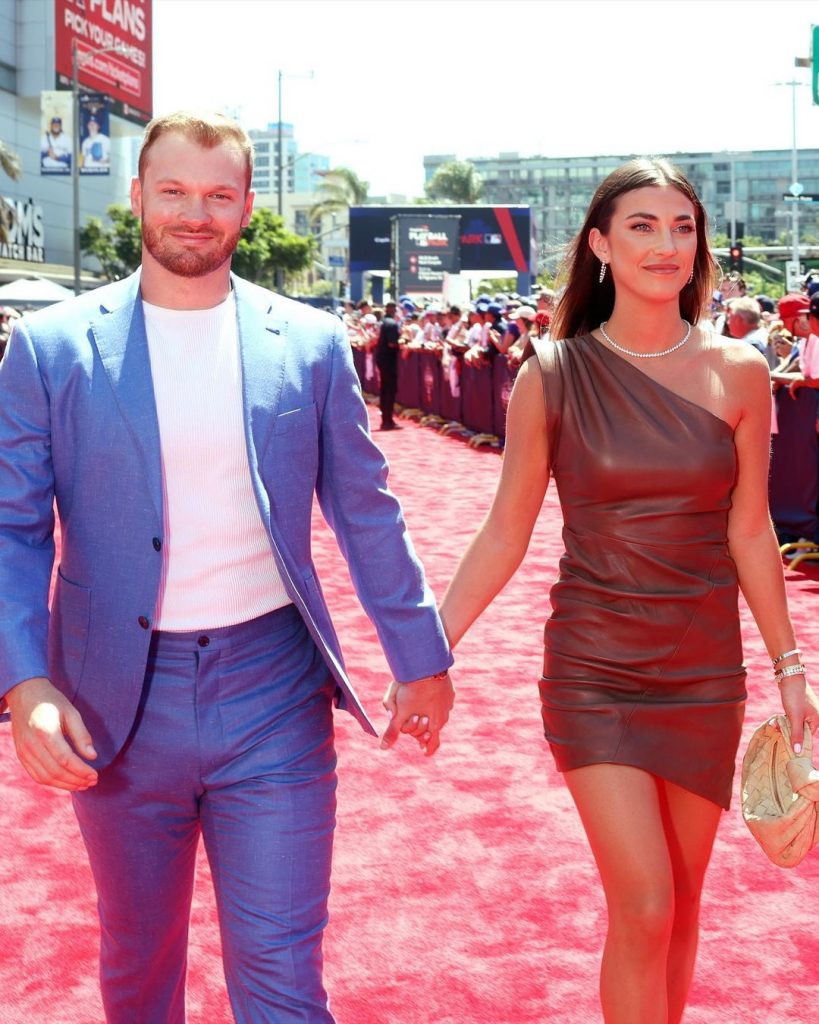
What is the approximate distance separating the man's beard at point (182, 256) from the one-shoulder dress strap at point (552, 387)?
2.49 ft

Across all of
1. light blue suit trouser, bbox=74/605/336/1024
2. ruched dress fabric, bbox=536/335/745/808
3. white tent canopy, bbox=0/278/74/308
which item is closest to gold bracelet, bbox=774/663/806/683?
ruched dress fabric, bbox=536/335/745/808

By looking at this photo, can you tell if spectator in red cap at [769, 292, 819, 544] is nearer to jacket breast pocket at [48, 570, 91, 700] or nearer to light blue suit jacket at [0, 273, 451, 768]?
light blue suit jacket at [0, 273, 451, 768]

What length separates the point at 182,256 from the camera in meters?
2.80

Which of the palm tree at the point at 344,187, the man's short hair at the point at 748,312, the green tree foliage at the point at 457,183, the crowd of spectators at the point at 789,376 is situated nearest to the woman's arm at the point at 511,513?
the crowd of spectators at the point at 789,376

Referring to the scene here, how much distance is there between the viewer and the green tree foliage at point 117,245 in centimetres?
6831

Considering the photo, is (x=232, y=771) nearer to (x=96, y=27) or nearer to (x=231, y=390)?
(x=231, y=390)

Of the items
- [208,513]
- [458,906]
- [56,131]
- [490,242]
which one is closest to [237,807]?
[208,513]

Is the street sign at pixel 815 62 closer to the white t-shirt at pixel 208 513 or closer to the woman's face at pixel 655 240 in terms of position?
the woman's face at pixel 655 240

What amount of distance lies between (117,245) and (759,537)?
224 ft

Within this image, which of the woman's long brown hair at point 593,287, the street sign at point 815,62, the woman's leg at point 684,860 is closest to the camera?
the woman's leg at point 684,860

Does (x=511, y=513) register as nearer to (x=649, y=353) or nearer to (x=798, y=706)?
(x=649, y=353)

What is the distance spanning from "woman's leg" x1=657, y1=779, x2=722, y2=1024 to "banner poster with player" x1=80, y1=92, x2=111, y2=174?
149ft

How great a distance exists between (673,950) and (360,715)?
82 centimetres

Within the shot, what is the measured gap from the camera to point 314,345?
2930 mm
